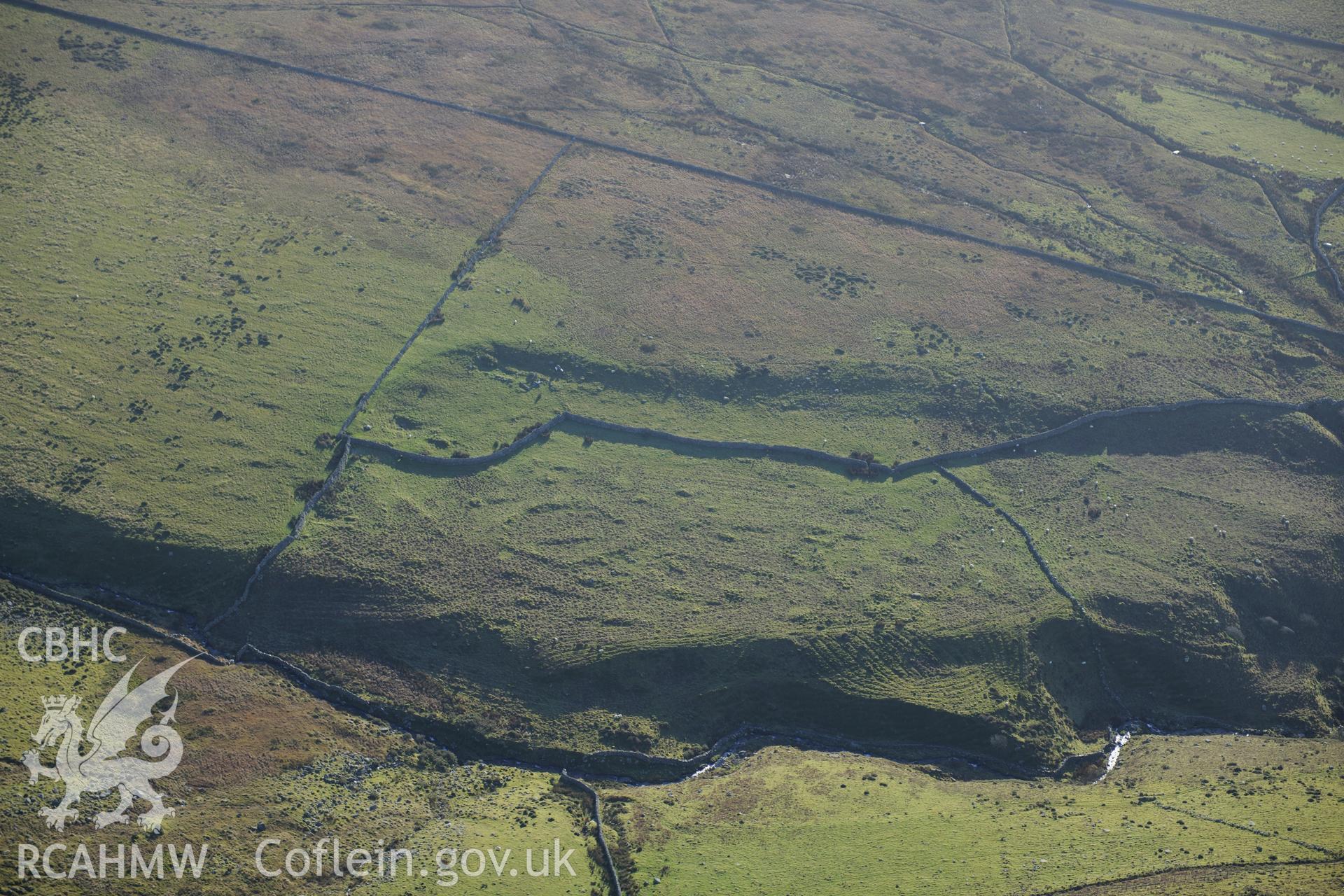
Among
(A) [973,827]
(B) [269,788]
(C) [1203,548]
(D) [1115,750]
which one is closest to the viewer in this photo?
(B) [269,788]

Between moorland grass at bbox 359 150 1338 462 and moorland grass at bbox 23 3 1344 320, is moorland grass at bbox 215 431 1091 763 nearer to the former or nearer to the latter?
moorland grass at bbox 359 150 1338 462

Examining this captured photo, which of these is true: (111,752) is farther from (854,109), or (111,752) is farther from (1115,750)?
(854,109)

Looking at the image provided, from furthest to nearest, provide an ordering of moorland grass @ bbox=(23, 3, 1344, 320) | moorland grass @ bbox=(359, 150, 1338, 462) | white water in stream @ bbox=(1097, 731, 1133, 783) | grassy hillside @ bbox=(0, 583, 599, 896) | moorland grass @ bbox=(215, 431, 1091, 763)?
moorland grass @ bbox=(23, 3, 1344, 320) < moorland grass @ bbox=(359, 150, 1338, 462) < white water in stream @ bbox=(1097, 731, 1133, 783) < moorland grass @ bbox=(215, 431, 1091, 763) < grassy hillside @ bbox=(0, 583, 599, 896)

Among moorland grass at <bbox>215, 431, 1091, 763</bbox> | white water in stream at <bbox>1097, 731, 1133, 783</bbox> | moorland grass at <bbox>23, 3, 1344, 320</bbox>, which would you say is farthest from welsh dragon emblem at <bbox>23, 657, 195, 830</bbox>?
moorland grass at <bbox>23, 3, 1344, 320</bbox>

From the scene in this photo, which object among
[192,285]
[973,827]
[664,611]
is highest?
[192,285]

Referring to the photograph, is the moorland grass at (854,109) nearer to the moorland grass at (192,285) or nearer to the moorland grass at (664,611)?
the moorland grass at (192,285)

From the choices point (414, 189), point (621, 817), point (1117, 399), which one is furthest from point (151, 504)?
point (1117, 399)

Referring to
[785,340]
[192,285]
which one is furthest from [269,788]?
[785,340]

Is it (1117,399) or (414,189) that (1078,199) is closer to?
(1117,399)

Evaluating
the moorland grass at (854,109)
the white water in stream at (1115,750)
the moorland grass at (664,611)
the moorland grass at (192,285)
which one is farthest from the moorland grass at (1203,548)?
the moorland grass at (192,285)
